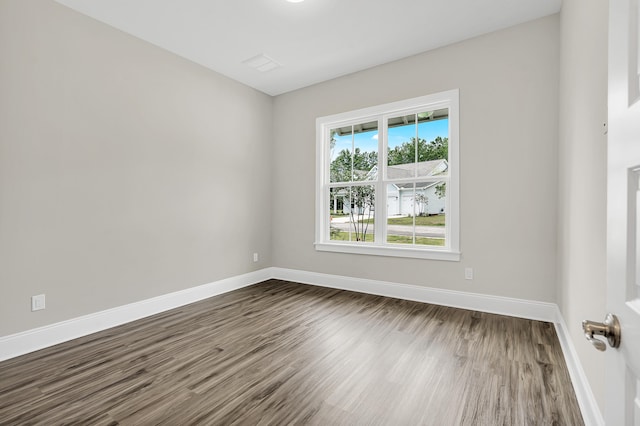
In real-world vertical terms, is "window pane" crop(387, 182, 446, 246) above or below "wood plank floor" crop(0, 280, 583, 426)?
above

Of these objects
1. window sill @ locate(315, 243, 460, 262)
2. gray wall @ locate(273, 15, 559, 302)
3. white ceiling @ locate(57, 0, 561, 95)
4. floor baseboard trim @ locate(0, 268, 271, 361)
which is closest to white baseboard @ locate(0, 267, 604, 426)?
floor baseboard trim @ locate(0, 268, 271, 361)

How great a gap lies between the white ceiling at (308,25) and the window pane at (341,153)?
92 centimetres

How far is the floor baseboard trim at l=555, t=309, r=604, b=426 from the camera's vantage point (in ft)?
4.81

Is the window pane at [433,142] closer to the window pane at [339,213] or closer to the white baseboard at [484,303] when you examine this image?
the window pane at [339,213]

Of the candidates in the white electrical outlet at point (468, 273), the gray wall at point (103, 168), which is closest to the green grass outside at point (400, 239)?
the white electrical outlet at point (468, 273)

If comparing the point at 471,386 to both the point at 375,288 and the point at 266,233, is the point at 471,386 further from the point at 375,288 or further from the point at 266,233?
the point at 266,233

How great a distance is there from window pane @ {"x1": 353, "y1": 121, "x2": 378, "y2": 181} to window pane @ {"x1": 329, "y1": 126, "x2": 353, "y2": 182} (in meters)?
0.08

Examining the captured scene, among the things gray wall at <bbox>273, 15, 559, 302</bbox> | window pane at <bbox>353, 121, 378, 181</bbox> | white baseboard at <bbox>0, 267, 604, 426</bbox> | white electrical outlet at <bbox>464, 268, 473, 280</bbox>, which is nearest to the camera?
white baseboard at <bbox>0, 267, 604, 426</bbox>

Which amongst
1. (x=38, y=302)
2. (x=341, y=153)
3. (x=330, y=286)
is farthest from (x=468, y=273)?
(x=38, y=302)

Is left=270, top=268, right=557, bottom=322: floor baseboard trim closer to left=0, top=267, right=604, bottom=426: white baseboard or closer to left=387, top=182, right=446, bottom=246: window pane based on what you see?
left=0, top=267, right=604, bottom=426: white baseboard

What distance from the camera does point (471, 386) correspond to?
1876 mm

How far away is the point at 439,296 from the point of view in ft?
11.2

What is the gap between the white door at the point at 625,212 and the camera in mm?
613

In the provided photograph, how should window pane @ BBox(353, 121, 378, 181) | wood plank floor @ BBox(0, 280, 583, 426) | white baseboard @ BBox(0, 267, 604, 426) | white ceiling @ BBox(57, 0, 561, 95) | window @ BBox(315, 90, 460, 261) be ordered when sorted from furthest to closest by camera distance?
1. window pane @ BBox(353, 121, 378, 181)
2. window @ BBox(315, 90, 460, 261)
3. white ceiling @ BBox(57, 0, 561, 95)
4. white baseboard @ BBox(0, 267, 604, 426)
5. wood plank floor @ BBox(0, 280, 583, 426)
